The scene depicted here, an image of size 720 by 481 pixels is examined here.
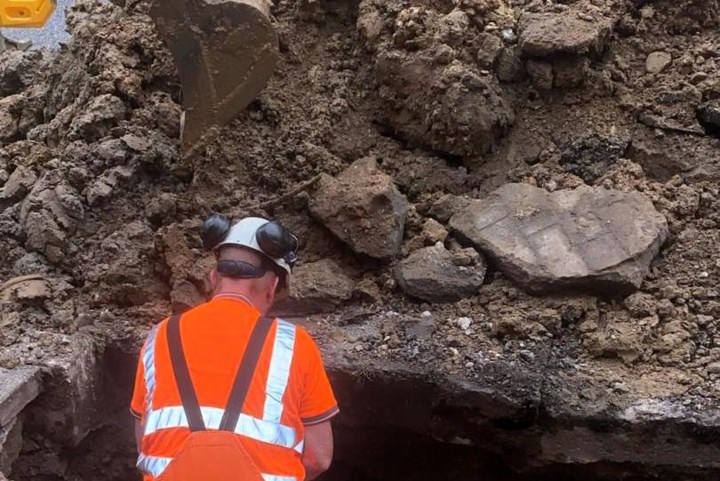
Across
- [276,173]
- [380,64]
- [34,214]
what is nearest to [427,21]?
[380,64]

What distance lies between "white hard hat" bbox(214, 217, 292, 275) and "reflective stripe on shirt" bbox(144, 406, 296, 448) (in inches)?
16.9

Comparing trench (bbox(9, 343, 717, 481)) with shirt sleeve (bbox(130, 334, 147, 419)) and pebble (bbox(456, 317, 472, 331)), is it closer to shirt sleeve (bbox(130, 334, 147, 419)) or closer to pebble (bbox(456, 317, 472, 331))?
pebble (bbox(456, 317, 472, 331))

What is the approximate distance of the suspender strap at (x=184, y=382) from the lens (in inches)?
A: 75.4

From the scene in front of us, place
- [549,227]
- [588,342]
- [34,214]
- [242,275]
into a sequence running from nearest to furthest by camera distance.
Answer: [242,275] < [588,342] < [549,227] < [34,214]

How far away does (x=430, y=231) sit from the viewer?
9.24 ft

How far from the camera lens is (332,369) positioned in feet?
8.46

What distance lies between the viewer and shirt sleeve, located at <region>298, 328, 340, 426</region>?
2.07 meters

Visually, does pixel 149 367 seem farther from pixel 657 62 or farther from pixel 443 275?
pixel 657 62

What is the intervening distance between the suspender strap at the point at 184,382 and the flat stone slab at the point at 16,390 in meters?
0.66

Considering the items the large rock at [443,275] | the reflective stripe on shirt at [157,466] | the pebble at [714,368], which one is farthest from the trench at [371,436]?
the reflective stripe on shirt at [157,466]

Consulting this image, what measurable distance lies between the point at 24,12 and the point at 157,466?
84.7 inches

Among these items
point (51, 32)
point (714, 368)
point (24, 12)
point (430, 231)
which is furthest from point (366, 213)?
point (51, 32)

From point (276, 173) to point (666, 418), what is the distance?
4.68 feet

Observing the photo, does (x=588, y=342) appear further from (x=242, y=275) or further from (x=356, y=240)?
(x=242, y=275)
